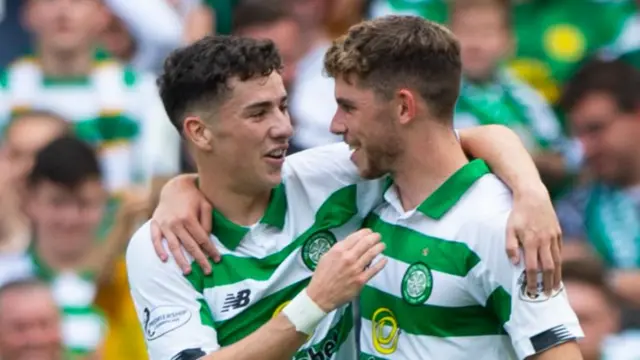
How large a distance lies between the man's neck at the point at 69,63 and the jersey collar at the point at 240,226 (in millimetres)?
3399

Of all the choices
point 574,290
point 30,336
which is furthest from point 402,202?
point 30,336

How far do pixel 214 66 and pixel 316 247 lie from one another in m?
0.60

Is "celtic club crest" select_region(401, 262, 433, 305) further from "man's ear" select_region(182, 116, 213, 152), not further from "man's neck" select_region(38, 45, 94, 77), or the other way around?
"man's neck" select_region(38, 45, 94, 77)

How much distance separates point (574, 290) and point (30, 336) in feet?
7.08

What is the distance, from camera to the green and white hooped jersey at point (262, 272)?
464 centimetres

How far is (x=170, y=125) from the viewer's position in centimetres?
770

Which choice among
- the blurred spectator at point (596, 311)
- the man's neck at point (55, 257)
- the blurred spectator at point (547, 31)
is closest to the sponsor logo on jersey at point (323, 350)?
the blurred spectator at point (596, 311)

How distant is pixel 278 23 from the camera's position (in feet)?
25.6

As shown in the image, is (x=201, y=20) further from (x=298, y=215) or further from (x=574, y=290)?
(x=298, y=215)

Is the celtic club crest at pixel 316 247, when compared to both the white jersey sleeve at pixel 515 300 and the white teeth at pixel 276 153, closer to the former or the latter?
the white teeth at pixel 276 153

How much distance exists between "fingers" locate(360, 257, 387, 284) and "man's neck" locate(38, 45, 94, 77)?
396cm

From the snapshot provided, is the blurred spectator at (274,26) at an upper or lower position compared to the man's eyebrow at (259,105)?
upper

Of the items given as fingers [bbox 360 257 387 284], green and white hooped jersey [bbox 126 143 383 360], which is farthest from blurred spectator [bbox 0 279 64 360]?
fingers [bbox 360 257 387 284]

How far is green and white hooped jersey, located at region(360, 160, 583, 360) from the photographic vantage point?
4281 mm
